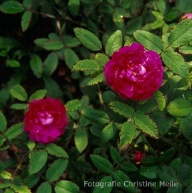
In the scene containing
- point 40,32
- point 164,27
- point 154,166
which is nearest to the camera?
point 154,166

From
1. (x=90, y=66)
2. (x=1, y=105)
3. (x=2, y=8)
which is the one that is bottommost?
(x=1, y=105)

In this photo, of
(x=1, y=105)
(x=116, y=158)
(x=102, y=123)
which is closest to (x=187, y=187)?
(x=116, y=158)

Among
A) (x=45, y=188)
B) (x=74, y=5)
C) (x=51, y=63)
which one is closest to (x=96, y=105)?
(x=51, y=63)

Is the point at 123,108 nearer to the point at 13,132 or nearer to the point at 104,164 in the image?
the point at 104,164

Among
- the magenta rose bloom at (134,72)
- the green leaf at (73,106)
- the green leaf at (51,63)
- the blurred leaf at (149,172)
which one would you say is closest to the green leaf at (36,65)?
the green leaf at (51,63)

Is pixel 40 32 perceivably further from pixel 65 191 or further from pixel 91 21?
pixel 65 191
